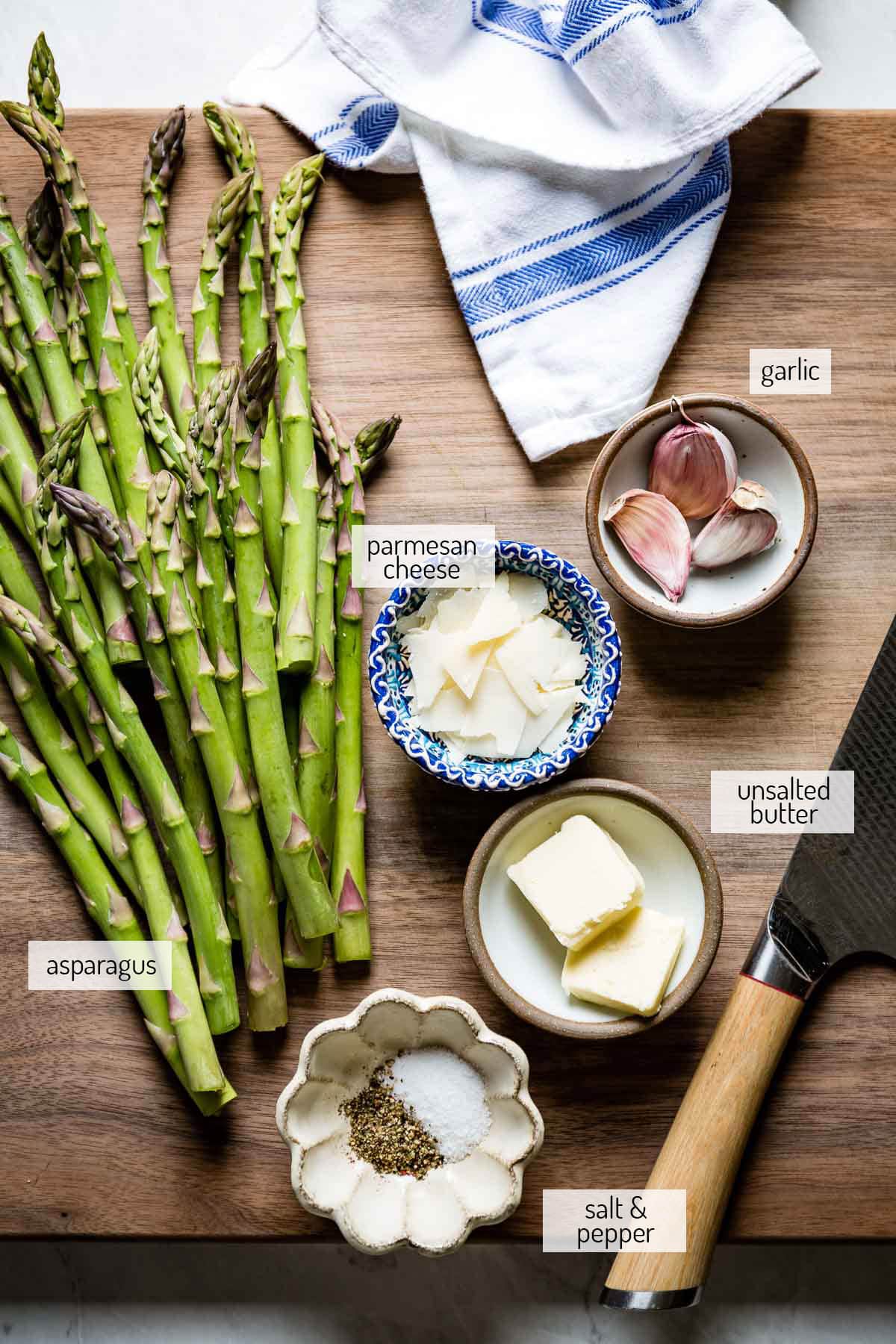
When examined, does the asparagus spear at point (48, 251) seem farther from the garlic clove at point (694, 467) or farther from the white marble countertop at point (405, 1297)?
the white marble countertop at point (405, 1297)

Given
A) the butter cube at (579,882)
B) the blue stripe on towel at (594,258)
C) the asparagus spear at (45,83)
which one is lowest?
the butter cube at (579,882)

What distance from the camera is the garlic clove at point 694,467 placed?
1382mm

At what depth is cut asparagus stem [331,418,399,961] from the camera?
4.58 feet

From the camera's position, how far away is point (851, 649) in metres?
1.46

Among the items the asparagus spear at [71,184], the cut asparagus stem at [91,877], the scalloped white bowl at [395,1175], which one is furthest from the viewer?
the asparagus spear at [71,184]

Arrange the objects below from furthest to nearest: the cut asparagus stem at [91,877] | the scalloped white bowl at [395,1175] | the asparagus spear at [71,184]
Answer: the asparagus spear at [71,184] → the cut asparagus stem at [91,877] → the scalloped white bowl at [395,1175]

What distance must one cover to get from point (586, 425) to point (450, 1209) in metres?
0.98

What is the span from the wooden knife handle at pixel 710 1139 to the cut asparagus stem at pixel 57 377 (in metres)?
0.88

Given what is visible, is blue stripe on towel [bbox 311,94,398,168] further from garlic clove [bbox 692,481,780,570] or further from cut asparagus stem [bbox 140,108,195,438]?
garlic clove [bbox 692,481,780,570]

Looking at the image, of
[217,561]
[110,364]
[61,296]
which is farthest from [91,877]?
→ [61,296]

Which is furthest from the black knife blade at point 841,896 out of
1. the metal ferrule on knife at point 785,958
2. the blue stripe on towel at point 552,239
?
the blue stripe on towel at point 552,239

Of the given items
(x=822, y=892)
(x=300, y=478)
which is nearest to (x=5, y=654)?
(x=300, y=478)

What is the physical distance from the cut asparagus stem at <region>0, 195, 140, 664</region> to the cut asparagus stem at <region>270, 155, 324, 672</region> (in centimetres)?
21

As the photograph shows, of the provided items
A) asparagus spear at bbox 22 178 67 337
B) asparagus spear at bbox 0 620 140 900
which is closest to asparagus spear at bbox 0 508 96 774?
asparagus spear at bbox 0 620 140 900
